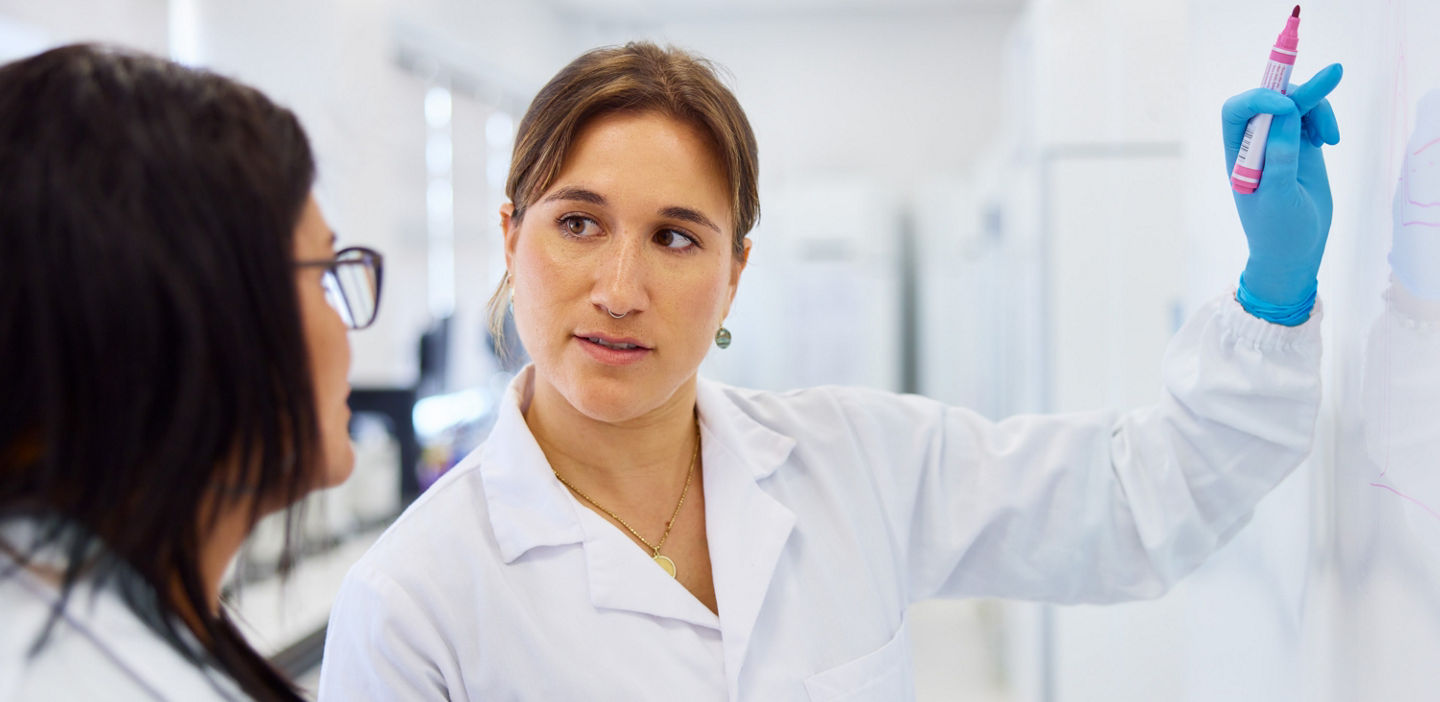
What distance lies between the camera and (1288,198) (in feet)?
2.53

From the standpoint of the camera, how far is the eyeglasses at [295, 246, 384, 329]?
2.09 ft

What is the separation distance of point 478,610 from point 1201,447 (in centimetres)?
Answer: 72

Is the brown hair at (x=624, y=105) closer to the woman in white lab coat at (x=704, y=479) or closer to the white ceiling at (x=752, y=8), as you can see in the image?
the woman in white lab coat at (x=704, y=479)

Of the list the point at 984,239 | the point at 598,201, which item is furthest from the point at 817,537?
the point at 984,239

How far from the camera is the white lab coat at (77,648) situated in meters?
0.49

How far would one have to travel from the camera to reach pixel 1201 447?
908 millimetres

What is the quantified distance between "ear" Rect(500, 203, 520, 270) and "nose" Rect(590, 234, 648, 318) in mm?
136

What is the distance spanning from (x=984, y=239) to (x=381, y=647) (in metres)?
2.76

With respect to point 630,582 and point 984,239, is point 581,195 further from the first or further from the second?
point 984,239

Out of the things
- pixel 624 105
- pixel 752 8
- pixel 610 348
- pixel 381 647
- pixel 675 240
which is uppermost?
pixel 752 8

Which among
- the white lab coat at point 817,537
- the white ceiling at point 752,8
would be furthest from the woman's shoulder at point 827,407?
the white ceiling at point 752,8

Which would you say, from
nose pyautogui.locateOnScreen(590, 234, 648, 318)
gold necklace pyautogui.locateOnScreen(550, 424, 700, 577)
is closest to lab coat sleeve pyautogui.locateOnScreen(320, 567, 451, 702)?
gold necklace pyautogui.locateOnScreen(550, 424, 700, 577)

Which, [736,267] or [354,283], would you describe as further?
[736,267]

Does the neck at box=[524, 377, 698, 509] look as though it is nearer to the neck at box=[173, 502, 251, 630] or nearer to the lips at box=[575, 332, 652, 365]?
the lips at box=[575, 332, 652, 365]
